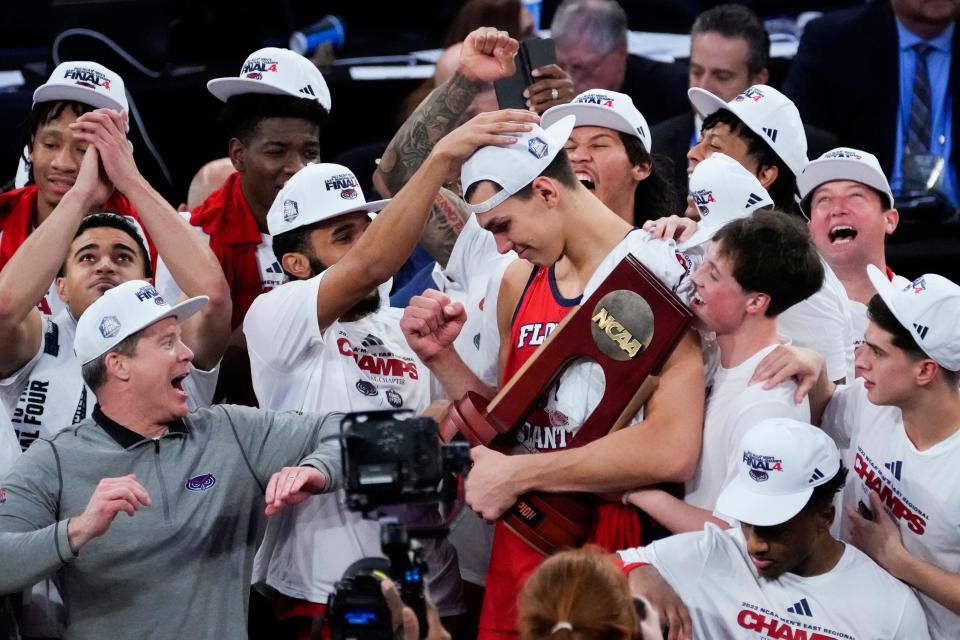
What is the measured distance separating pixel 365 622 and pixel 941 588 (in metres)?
1.74

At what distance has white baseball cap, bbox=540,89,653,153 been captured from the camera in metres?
Result: 5.59

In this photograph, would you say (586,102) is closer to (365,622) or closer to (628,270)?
(628,270)

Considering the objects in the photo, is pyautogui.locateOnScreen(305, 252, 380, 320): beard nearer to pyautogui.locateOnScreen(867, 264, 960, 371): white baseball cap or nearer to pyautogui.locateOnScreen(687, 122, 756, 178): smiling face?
pyautogui.locateOnScreen(687, 122, 756, 178): smiling face

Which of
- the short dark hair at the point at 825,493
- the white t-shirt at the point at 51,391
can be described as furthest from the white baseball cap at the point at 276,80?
the short dark hair at the point at 825,493

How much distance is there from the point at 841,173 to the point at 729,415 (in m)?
1.23

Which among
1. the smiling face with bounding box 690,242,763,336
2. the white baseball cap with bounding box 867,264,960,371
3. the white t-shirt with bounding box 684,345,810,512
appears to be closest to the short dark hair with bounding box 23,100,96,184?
the smiling face with bounding box 690,242,763,336

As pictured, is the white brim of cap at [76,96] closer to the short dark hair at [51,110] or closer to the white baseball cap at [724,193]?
the short dark hair at [51,110]

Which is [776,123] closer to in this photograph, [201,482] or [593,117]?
[593,117]

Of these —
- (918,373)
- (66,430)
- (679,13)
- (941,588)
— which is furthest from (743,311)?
(679,13)

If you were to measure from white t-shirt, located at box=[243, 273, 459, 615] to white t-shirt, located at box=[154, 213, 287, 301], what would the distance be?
669 mm

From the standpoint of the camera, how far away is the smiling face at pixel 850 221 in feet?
18.0

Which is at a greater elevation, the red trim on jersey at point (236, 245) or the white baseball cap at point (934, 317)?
A: the white baseball cap at point (934, 317)

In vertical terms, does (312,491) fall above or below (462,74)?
below

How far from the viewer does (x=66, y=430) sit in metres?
4.86
